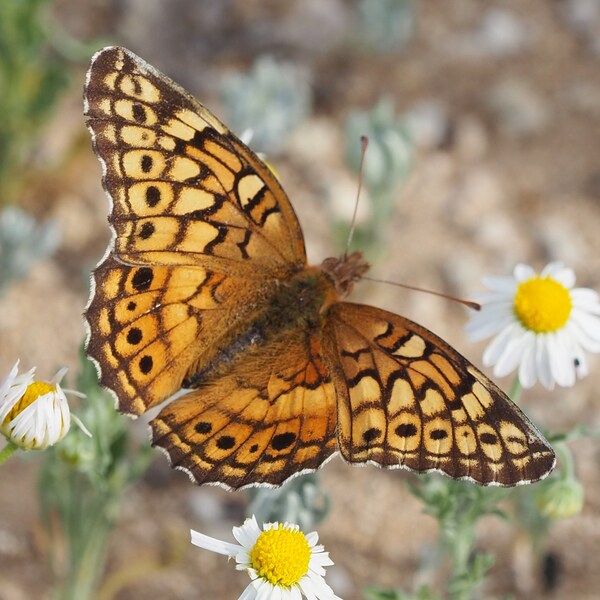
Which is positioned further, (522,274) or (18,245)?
(18,245)

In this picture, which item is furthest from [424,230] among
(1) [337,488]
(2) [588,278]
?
(1) [337,488]

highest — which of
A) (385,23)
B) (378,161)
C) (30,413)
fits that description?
(385,23)

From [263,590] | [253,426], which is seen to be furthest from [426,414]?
[263,590]

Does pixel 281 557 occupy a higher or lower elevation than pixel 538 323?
lower

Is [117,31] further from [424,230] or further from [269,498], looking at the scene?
[269,498]

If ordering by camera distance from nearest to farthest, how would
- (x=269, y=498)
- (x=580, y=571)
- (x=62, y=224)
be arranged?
1. (x=269, y=498)
2. (x=580, y=571)
3. (x=62, y=224)

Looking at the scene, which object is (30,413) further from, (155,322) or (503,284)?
(503,284)

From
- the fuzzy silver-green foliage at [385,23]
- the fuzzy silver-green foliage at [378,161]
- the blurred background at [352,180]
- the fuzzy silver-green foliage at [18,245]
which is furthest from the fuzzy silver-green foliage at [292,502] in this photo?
Result: the fuzzy silver-green foliage at [385,23]
